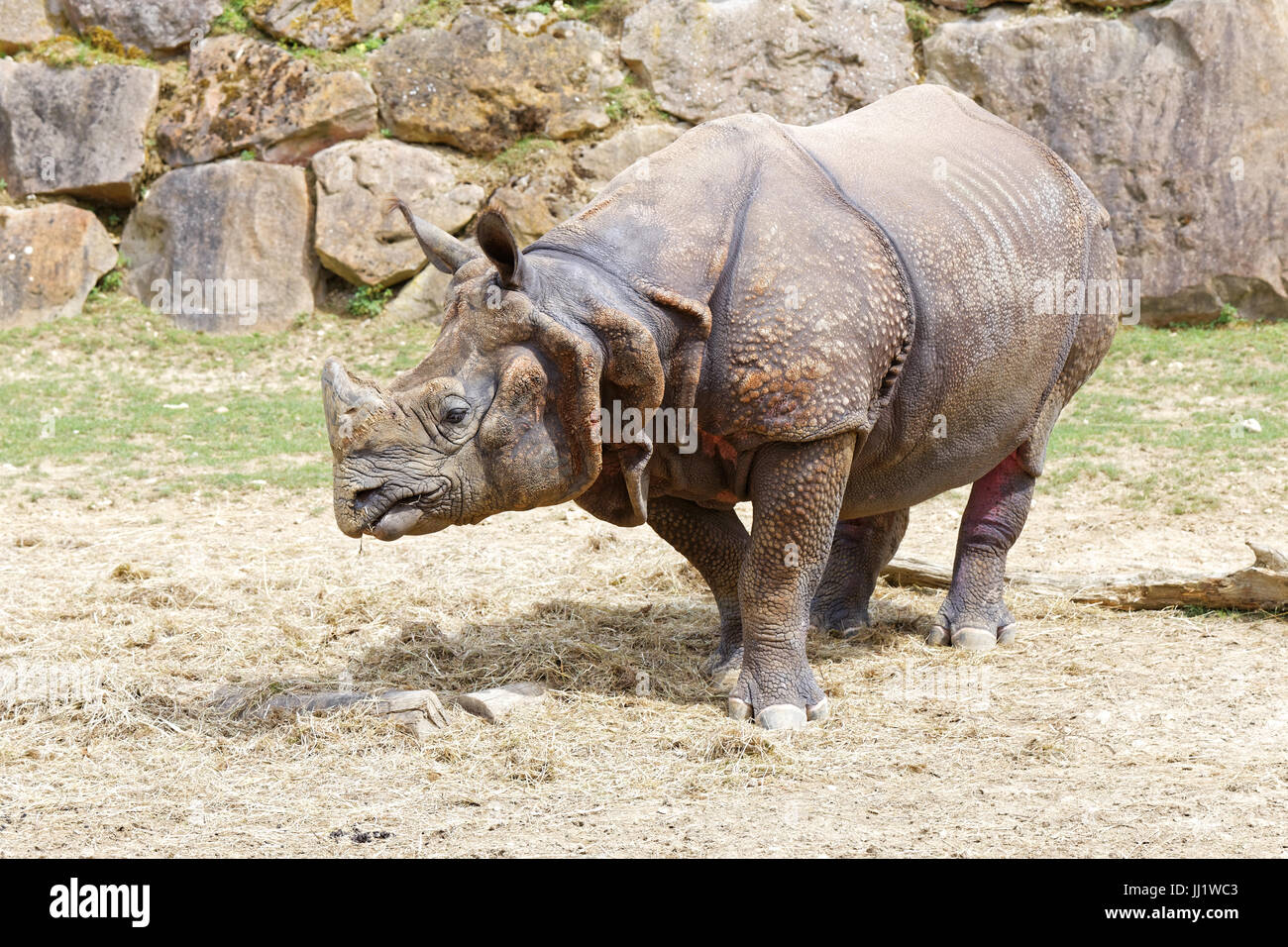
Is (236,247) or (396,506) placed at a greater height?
(236,247)

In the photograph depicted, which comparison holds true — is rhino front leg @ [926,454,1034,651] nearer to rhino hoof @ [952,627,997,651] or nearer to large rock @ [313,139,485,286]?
rhino hoof @ [952,627,997,651]

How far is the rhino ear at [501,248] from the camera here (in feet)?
15.5

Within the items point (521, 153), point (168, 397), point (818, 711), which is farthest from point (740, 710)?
point (521, 153)

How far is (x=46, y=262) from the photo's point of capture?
14.2 metres

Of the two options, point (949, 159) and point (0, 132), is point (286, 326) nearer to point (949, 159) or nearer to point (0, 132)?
point (0, 132)

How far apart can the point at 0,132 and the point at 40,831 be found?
12.1 meters

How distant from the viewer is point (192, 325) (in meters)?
14.2

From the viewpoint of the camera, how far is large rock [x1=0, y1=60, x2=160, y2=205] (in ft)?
47.8

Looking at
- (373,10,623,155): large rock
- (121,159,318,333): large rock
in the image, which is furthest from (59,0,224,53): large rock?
(373,10,623,155): large rock

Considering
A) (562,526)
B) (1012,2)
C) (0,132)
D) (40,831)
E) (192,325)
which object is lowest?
(40,831)

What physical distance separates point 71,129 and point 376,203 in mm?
3264

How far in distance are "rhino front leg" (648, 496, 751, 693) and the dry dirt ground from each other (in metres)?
0.21

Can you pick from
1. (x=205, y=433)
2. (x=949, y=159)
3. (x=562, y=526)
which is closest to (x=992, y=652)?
(x=949, y=159)

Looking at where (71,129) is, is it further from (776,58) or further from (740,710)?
(740,710)
